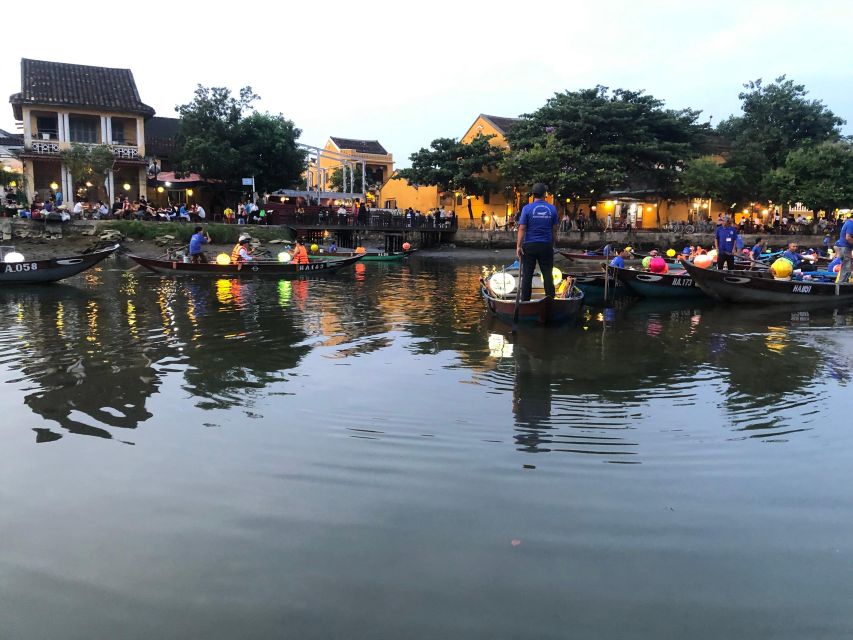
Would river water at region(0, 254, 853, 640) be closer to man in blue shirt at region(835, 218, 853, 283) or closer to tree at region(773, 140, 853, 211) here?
man in blue shirt at region(835, 218, 853, 283)

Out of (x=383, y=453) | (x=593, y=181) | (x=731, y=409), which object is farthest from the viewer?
(x=593, y=181)

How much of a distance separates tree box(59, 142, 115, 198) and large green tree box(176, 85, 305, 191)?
3592mm

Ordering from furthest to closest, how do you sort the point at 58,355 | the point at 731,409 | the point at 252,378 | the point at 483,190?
the point at 483,190 < the point at 58,355 < the point at 252,378 < the point at 731,409

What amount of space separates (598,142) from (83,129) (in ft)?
88.6

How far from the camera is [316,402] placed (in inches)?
→ 241

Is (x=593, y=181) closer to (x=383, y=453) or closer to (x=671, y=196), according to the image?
(x=671, y=196)

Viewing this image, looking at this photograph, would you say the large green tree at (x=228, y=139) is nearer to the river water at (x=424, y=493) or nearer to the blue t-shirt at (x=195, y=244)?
the blue t-shirt at (x=195, y=244)

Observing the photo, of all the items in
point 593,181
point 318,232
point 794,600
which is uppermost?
point 593,181

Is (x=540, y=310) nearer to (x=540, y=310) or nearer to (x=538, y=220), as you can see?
(x=540, y=310)

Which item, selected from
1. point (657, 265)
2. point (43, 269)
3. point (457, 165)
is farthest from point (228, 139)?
point (657, 265)

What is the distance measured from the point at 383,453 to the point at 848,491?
3.07m

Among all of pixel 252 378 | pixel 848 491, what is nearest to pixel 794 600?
pixel 848 491

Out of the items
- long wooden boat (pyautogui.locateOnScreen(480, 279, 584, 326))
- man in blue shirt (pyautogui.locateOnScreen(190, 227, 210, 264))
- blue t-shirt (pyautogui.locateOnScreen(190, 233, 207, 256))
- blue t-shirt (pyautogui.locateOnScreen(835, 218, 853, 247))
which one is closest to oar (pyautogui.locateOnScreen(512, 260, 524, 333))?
long wooden boat (pyautogui.locateOnScreen(480, 279, 584, 326))

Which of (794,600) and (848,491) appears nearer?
(794,600)
